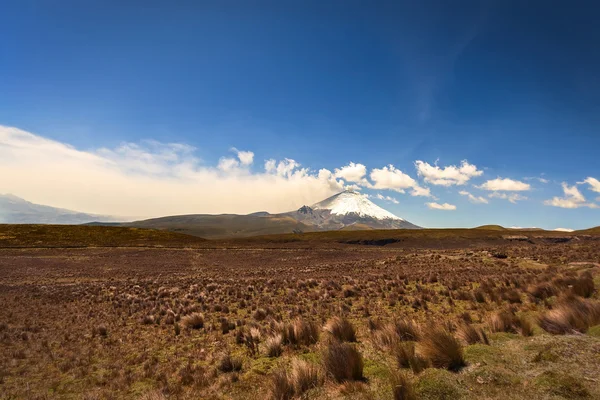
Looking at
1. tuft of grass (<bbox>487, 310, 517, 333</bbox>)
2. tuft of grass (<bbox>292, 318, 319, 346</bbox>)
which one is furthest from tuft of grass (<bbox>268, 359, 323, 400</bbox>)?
tuft of grass (<bbox>487, 310, 517, 333</bbox>)

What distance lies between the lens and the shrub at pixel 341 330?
8.78 m

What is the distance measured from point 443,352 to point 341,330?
11.4ft

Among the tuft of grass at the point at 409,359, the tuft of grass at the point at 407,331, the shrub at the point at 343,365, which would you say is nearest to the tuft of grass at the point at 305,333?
the tuft of grass at the point at 407,331

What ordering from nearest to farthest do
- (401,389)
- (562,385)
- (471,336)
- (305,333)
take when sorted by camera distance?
1. (562,385)
2. (401,389)
3. (471,336)
4. (305,333)

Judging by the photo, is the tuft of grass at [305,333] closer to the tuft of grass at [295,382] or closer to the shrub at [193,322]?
the tuft of grass at [295,382]

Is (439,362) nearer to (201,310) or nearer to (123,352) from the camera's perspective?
(123,352)

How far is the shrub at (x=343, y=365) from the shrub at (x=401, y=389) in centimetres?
91

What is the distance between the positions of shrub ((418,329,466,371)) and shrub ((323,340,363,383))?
144 cm

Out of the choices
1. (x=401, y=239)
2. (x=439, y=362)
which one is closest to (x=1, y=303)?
(x=439, y=362)

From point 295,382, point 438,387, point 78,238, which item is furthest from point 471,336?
point 78,238

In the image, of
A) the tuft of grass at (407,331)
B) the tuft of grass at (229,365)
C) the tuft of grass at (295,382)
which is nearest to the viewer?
the tuft of grass at (295,382)

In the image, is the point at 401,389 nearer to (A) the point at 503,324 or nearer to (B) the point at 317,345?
(B) the point at 317,345

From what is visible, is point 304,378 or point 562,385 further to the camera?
point 304,378

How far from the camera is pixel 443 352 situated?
19.7 feet
